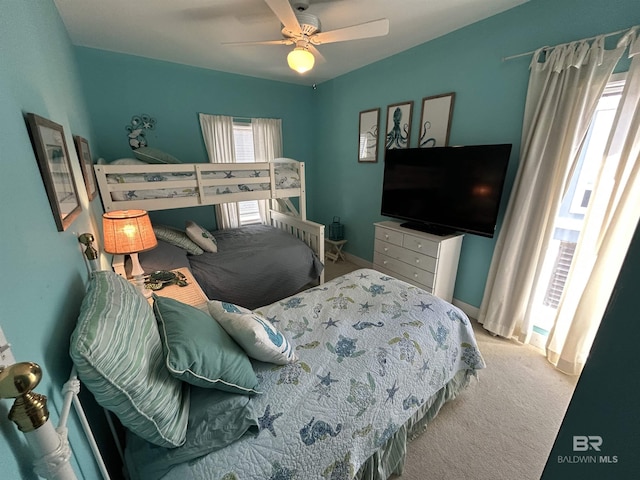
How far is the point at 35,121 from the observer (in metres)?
0.81

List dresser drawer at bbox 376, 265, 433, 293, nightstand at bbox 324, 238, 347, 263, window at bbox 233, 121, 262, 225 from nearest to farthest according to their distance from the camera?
dresser drawer at bbox 376, 265, 433, 293
window at bbox 233, 121, 262, 225
nightstand at bbox 324, 238, 347, 263

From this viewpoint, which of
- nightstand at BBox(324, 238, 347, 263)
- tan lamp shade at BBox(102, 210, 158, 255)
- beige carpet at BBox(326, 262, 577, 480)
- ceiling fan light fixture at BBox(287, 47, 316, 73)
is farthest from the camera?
nightstand at BBox(324, 238, 347, 263)

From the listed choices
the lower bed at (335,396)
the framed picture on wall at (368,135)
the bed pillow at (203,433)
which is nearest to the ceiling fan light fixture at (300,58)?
the framed picture on wall at (368,135)

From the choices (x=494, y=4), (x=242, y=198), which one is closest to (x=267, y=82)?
(x=242, y=198)

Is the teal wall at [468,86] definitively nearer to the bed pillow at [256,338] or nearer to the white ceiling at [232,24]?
the white ceiling at [232,24]

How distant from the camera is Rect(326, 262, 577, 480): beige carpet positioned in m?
1.34

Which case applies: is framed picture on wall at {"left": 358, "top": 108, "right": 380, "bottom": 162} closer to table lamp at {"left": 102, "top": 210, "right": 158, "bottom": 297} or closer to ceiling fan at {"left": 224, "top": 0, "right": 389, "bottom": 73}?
ceiling fan at {"left": 224, "top": 0, "right": 389, "bottom": 73}

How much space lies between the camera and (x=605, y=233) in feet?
5.39

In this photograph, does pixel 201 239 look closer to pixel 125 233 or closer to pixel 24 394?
pixel 125 233

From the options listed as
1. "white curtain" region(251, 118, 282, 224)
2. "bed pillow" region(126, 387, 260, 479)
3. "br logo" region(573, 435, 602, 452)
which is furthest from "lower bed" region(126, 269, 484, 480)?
"white curtain" region(251, 118, 282, 224)

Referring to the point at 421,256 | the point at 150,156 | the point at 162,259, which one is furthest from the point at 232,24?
the point at 421,256

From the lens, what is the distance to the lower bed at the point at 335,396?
2.78 ft

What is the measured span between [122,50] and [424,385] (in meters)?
3.94

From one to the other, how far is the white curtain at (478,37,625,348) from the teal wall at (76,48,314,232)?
304 cm
